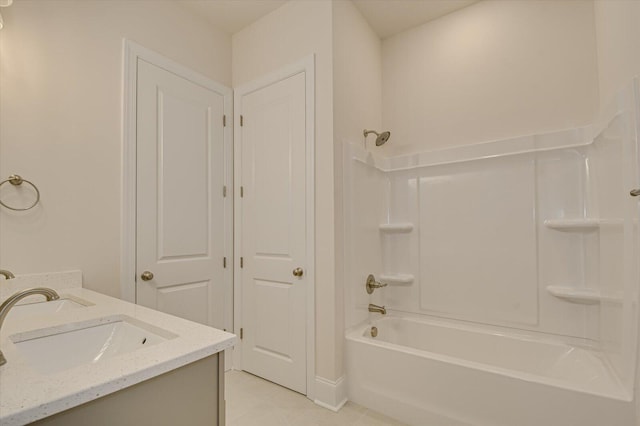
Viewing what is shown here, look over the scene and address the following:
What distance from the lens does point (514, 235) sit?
210 centimetres

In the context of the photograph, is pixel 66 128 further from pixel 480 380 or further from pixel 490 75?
pixel 490 75

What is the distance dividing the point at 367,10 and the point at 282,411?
2.88 metres

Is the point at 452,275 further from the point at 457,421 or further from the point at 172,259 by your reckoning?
the point at 172,259

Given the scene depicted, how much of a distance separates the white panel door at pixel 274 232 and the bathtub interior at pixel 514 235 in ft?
1.24

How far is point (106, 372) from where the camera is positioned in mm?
688

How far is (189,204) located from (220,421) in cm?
162

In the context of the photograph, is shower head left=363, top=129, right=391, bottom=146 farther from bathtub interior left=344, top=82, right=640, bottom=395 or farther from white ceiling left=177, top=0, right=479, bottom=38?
white ceiling left=177, top=0, right=479, bottom=38

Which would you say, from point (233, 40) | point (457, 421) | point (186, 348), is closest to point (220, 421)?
point (186, 348)

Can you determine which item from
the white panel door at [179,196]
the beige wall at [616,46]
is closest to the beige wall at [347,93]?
the white panel door at [179,196]

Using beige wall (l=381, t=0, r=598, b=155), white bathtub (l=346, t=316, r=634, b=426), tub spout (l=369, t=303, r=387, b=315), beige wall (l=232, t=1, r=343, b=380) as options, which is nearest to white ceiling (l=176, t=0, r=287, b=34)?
beige wall (l=232, t=1, r=343, b=380)

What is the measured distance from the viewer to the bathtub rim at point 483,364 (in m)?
1.38

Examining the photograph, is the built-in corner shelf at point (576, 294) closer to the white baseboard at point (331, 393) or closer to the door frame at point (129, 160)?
the white baseboard at point (331, 393)

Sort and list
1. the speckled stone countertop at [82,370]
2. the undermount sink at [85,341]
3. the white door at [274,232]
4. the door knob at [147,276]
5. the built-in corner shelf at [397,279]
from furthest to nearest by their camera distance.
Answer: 1. the built-in corner shelf at [397,279]
2. the white door at [274,232]
3. the door knob at [147,276]
4. the undermount sink at [85,341]
5. the speckled stone countertop at [82,370]

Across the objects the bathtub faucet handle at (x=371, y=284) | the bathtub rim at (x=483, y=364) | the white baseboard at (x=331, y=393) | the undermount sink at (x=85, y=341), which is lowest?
the white baseboard at (x=331, y=393)
